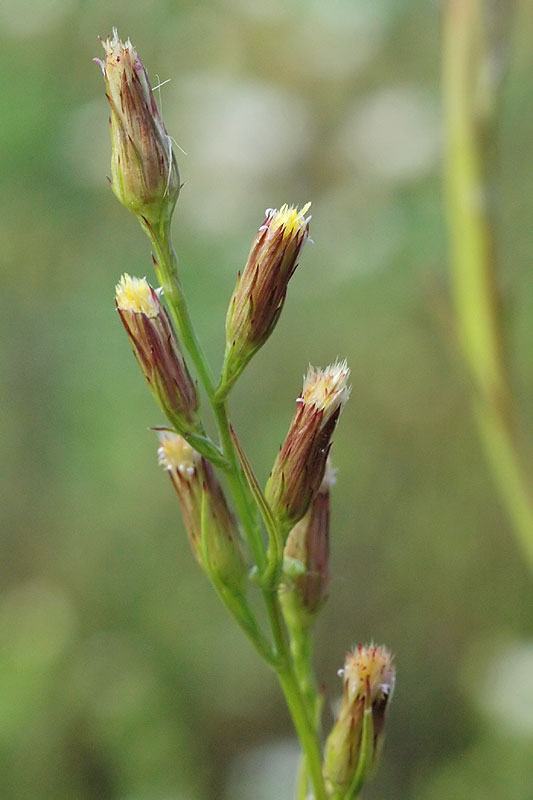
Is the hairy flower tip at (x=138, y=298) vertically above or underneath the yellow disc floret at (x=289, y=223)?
underneath

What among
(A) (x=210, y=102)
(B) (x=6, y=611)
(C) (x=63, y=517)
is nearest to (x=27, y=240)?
(A) (x=210, y=102)

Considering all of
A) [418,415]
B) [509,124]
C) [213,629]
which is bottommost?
[213,629]

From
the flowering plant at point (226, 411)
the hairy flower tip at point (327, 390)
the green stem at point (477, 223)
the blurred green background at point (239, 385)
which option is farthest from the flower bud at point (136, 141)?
the blurred green background at point (239, 385)

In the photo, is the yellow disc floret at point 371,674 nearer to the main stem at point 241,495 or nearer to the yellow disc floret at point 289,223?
the main stem at point 241,495

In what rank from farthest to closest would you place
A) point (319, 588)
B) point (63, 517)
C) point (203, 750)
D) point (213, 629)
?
1. point (63, 517)
2. point (213, 629)
3. point (203, 750)
4. point (319, 588)

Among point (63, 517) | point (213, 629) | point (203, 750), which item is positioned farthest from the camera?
point (63, 517)

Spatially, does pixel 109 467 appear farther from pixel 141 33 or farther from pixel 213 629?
pixel 141 33

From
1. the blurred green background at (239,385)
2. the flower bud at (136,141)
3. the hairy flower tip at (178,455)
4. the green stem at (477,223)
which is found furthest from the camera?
the blurred green background at (239,385)
